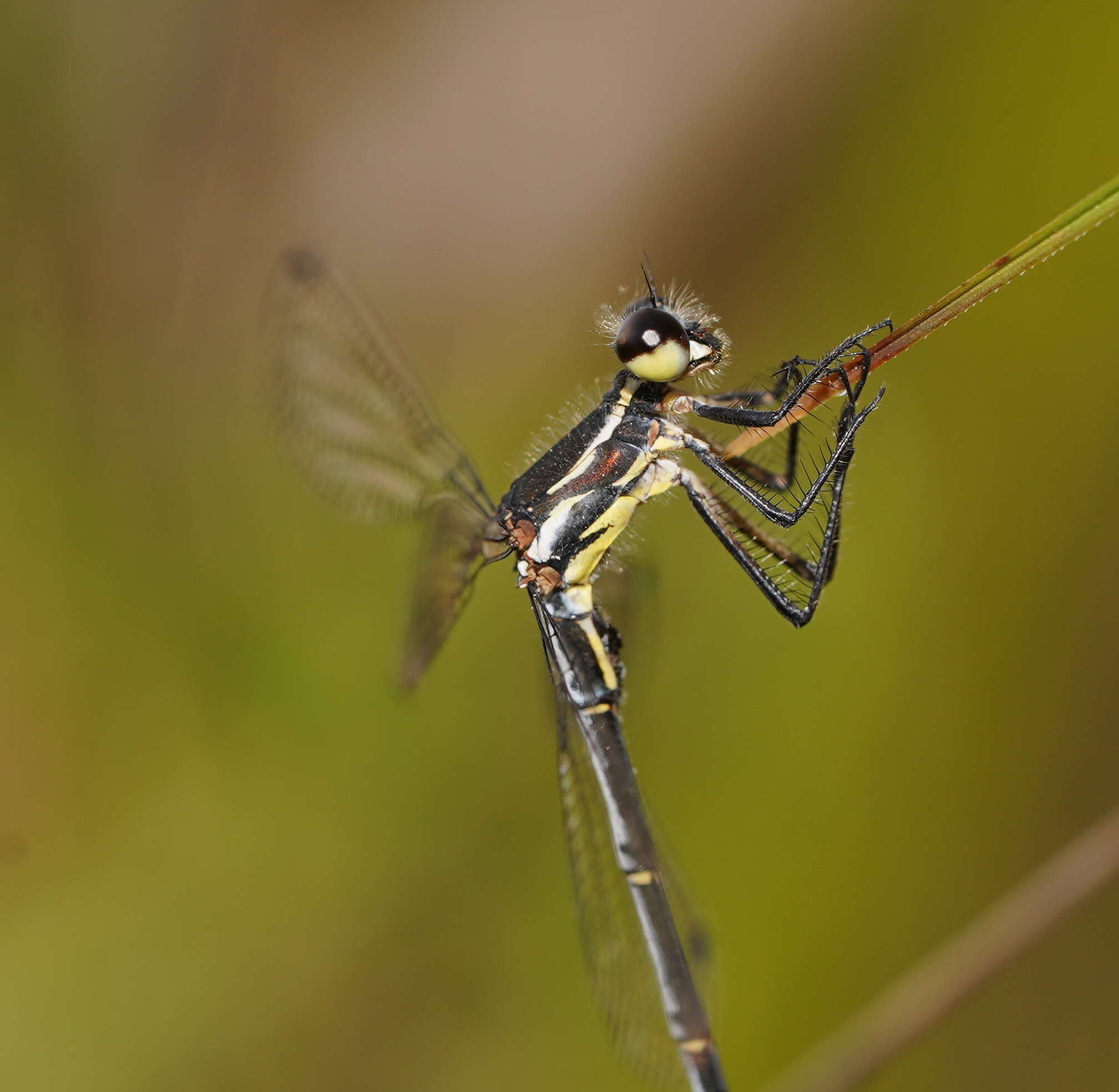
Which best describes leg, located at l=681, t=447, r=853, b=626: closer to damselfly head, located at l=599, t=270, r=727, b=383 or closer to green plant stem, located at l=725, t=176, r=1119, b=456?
damselfly head, located at l=599, t=270, r=727, b=383

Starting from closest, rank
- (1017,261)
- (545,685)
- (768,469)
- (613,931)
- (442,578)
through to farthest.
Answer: (1017,261), (768,469), (442,578), (613,931), (545,685)

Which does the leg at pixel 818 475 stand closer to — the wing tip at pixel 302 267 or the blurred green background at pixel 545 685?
the blurred green background at pixel 545 685

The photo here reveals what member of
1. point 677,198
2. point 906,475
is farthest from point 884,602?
point 677,198

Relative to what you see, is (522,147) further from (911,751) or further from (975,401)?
(911,751)

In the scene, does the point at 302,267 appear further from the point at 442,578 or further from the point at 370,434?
the point at 442,578

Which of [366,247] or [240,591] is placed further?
[366,247]

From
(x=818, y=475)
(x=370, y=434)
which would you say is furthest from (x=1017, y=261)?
(x=370, y=434)

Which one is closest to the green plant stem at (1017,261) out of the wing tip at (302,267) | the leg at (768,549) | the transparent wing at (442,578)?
the leg at (768,549)
